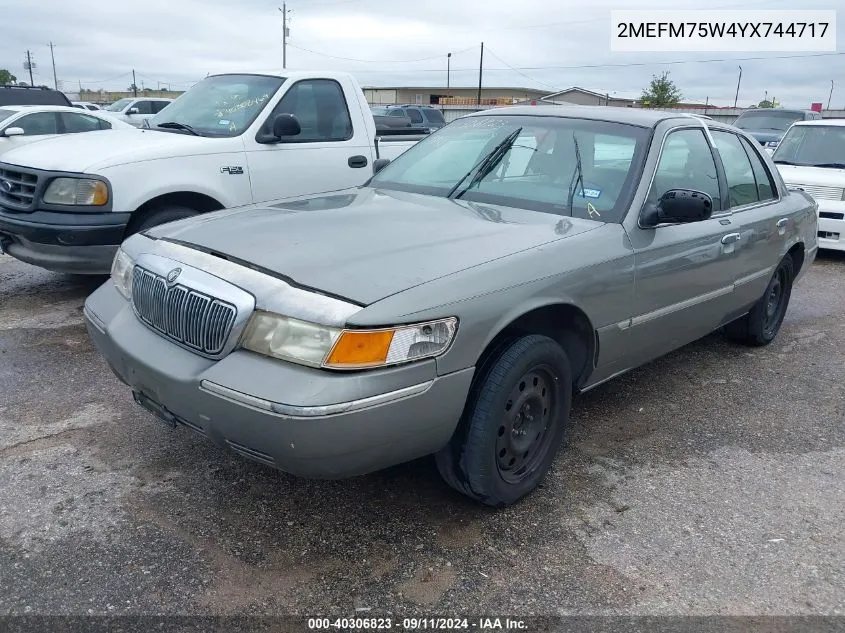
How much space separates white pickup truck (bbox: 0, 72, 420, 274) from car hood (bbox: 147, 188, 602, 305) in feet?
4.65

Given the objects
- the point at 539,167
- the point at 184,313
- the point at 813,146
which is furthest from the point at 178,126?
the point at 813,146

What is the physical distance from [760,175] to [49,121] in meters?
11.1

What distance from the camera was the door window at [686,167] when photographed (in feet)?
12.4

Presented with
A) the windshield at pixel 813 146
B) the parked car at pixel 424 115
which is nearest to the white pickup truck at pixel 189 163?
the windshield at pixel 813 146

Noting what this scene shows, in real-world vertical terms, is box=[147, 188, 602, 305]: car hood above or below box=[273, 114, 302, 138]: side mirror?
below

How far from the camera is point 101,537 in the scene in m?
2.80

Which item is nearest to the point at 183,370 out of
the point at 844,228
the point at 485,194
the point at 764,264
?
the point at 485,194

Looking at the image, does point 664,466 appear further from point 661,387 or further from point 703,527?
point 661,387

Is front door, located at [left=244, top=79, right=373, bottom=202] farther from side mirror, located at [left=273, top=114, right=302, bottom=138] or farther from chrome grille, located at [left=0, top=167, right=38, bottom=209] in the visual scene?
chrome grille, located at [left=0, top=167, right=38, bottom=209]

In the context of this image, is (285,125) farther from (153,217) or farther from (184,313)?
(184,313)

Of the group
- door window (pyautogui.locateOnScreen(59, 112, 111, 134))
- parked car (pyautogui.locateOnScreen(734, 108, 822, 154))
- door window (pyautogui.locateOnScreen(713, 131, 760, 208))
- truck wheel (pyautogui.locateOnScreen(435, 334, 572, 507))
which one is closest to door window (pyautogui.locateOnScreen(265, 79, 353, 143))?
door window (pyautogui.locateOnScreen(713, 131, 760, 208))

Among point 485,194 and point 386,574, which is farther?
point 485,194

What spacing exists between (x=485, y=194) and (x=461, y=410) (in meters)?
1.49

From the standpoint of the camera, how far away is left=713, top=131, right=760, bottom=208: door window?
14.8 ft
